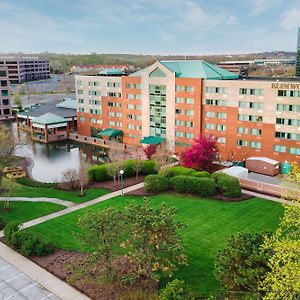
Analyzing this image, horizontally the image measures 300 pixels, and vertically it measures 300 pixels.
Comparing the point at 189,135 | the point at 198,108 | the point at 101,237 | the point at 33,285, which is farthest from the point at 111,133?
the point at 101,237

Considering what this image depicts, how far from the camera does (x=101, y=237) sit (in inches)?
988

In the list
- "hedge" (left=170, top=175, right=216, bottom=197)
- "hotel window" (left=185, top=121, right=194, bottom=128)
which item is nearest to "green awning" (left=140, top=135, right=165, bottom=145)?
"hotel window" (left=185, top=121, right=194, bottom=128)

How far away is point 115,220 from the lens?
84.2 feet

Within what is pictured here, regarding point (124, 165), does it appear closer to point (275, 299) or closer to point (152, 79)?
point (152, 79)

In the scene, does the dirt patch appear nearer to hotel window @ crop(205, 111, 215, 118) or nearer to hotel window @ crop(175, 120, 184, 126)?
hotel window @ crop(205, 111, 215, 118)

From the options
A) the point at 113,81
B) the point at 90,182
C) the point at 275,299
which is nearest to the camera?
the point at 275,299

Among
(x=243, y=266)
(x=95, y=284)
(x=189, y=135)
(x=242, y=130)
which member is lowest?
(x=95, y=284)

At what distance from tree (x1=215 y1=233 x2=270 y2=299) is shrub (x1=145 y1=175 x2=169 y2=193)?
21827mm

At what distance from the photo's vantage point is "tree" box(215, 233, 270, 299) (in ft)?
68.5

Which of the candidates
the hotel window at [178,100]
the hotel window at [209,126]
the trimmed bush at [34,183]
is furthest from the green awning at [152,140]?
the trimmed bush at [34,183]

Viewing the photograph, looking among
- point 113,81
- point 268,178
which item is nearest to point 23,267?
point 268,178

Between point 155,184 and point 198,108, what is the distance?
20.9 m

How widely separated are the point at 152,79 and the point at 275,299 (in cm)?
5291

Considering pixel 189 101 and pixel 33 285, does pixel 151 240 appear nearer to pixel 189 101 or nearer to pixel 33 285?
pixel 33 285
